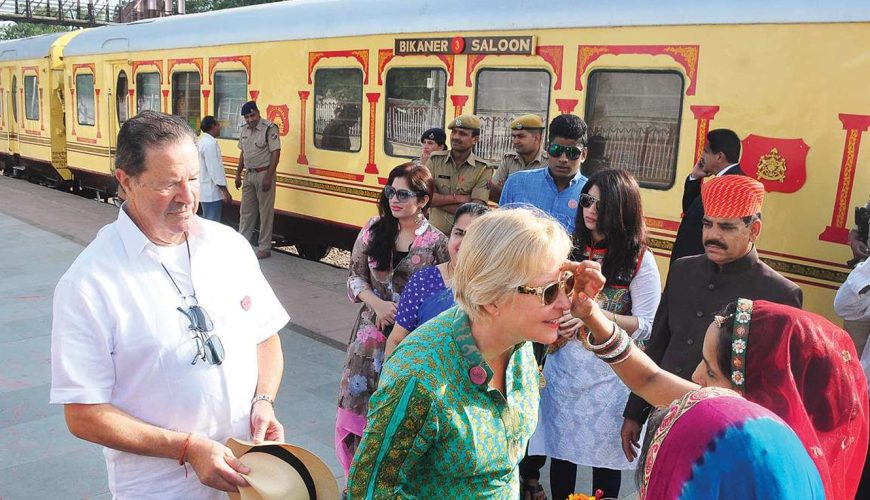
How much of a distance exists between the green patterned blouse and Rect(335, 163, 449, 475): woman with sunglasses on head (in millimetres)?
1475

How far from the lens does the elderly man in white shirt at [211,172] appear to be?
895 centimetres

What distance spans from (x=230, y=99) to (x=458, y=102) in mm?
4317

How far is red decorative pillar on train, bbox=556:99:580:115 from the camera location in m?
6.04

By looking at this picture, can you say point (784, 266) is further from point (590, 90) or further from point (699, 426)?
point (699, 426)

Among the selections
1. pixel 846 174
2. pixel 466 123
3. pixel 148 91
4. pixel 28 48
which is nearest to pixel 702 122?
pixel 846 174

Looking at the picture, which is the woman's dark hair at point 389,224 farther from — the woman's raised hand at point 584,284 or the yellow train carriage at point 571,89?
the yellow train carriage at point 571,89

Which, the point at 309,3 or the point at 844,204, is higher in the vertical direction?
the point at 309,3

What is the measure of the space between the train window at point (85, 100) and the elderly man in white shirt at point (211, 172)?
227 inches

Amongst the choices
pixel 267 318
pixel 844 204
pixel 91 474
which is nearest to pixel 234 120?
pixel 91 474

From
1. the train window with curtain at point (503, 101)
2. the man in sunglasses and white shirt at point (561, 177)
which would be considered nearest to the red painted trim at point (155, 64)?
the train window with curtain at point (503, 101)

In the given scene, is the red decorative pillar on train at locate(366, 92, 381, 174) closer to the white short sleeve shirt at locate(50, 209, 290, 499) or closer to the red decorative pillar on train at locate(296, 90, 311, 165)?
the red decorative pillar on train at locate(296, 90, 311, 165)

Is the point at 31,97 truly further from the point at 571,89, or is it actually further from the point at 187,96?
the point at 571,89

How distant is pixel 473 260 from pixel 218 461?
0.79 metres

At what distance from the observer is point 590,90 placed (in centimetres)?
595
